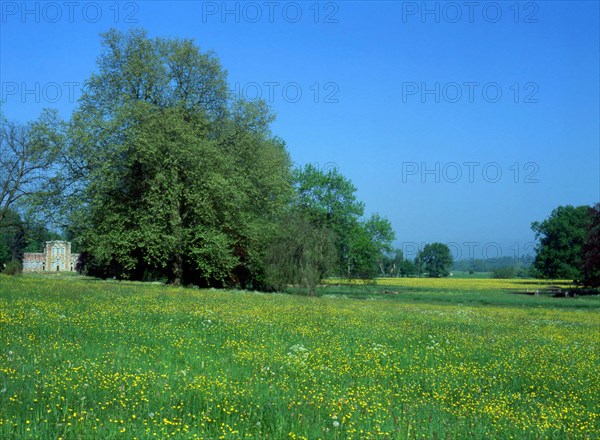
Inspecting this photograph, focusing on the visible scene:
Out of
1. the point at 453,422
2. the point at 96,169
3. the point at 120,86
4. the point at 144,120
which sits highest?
the point at 120,86

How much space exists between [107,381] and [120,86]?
42054mm

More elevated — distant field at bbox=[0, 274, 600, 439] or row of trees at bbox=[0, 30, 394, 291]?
row of trees at bbox=[0, 30, 394, 291]

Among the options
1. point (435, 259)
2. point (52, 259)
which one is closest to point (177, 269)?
point (52, 259)

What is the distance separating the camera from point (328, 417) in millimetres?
8688

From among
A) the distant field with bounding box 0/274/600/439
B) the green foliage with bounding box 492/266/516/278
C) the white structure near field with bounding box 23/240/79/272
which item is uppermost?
the white structure near field with bounding box 23/240/79/272

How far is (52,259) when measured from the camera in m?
153

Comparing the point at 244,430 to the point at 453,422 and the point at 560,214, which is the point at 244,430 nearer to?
the point at 453,422

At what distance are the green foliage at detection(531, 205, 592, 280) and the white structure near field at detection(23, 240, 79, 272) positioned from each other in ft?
333

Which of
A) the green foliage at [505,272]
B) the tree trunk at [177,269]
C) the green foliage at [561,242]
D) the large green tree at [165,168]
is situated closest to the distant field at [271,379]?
the large green tree at [165,168]

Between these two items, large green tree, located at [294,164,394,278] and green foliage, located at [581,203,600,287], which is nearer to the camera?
green foliage, located at [581,203,600,287]

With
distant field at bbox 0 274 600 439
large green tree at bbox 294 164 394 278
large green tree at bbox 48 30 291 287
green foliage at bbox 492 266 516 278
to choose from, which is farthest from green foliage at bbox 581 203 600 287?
green foliage at bbox 492 266 516 278

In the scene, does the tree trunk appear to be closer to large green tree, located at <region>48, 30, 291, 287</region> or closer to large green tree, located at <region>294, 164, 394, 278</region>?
large green tree, located at <region>48, 30, 291, 287</region>

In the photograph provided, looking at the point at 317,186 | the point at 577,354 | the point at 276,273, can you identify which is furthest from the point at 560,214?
the point at 577,354

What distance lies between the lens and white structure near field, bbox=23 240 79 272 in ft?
458
